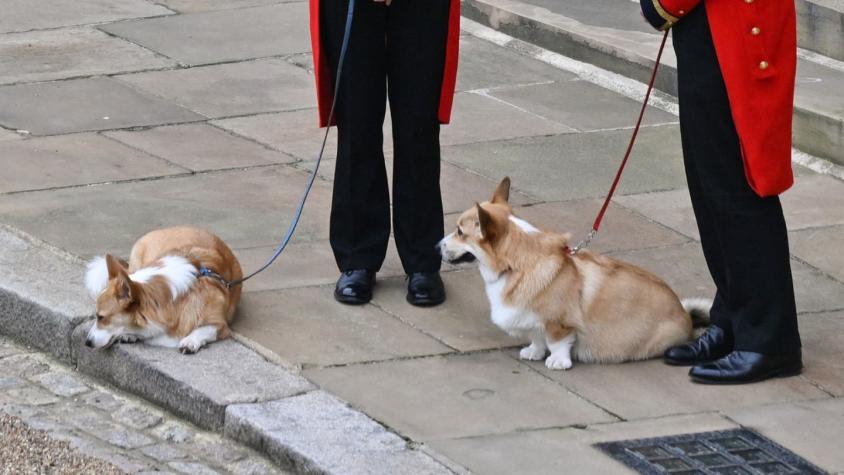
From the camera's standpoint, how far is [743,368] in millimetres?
5441

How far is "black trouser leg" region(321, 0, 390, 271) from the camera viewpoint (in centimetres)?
586

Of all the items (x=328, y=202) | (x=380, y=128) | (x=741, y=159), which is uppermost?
(x=741, y=159)

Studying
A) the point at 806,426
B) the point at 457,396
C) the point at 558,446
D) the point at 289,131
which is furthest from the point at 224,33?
the point at 806,426

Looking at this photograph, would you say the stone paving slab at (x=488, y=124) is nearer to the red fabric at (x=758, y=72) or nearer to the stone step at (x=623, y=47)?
the stone step at (x=623, y=47)

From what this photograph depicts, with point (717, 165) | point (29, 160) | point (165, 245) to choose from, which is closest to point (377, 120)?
point (165, 245)

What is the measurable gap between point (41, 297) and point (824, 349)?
10.2 ft

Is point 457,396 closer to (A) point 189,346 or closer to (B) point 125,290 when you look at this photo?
(A) point 189,346

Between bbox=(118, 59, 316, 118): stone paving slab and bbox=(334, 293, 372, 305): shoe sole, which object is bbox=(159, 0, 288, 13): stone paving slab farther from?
bbox=(334, 293, 372, 305): shoe sole

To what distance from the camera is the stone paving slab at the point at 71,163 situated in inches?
298

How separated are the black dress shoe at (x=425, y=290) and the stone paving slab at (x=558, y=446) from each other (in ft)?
3.99

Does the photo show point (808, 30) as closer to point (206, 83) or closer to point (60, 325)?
point (206, 83)

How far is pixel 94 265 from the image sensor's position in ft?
19.5

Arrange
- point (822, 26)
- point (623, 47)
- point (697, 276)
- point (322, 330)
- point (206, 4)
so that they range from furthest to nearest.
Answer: point (206, 4), point (623, 47), point (822, 26), point (697, 276), point (322, 330)

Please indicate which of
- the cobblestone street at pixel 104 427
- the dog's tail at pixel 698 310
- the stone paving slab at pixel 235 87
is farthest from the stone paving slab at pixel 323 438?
the stone paving slab at pixel 235 87
